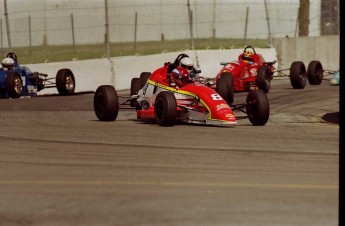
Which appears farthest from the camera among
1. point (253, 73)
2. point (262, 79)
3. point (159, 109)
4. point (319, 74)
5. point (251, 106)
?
point (319, 74)

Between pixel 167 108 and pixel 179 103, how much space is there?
82cm

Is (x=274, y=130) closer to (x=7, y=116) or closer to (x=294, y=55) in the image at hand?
(x=7, y=116)

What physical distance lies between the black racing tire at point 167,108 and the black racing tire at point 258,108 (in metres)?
1.21

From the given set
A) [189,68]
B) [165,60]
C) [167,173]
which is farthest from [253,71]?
[167,173]

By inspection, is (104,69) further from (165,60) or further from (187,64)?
(187,64)

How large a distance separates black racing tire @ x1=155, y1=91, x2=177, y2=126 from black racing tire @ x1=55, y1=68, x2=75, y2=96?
27.8 feet

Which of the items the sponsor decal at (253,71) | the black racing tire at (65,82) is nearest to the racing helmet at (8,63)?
the black racing tire at (65,82)

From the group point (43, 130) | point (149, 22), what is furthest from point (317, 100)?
point (149, 22)

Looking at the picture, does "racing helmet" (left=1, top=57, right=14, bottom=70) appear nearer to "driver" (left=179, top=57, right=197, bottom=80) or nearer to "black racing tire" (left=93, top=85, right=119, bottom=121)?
"black racing tire" (left=93, top=85, right=119, bottom=121)

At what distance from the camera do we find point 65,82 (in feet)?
74.4

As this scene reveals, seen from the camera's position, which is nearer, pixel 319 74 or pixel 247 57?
pixel 247 57

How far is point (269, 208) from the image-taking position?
24.2 ft

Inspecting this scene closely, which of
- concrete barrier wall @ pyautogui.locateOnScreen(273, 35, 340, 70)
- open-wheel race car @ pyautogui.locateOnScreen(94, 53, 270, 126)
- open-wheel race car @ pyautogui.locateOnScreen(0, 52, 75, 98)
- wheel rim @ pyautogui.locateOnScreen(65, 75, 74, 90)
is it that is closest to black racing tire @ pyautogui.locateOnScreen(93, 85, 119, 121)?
open-wheel race car @ pyautogui.locateOnScreen(94, 53, 270, 126)

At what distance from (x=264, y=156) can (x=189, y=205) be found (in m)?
3.39
